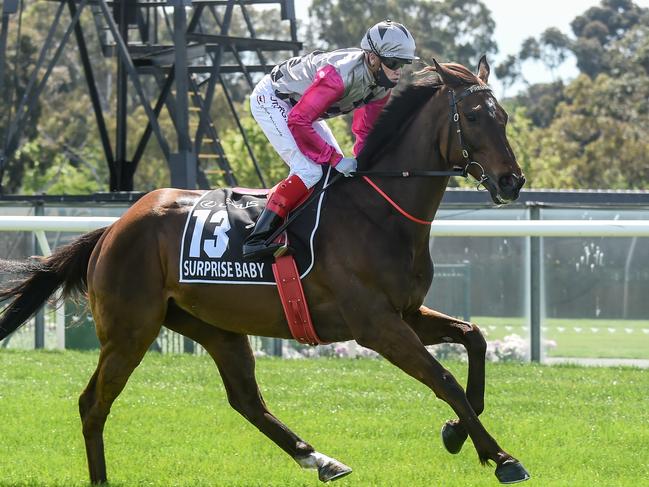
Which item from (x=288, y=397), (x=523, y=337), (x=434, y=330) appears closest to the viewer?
(x=434, y=330)

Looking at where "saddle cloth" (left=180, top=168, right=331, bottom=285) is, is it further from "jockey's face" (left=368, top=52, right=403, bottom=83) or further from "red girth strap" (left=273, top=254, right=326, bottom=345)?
"jockey's face" (left=368, top=52, right=403, bottom=83)

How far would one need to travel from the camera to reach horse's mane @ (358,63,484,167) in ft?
17.7

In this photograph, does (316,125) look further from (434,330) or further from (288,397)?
(288,397)

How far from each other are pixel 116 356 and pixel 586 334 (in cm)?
520

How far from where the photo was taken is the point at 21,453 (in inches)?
238

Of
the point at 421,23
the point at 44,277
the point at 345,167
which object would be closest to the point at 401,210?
the point at 345,167

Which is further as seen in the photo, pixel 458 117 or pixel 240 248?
pixel 240 248

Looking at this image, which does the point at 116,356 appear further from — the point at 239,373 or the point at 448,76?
the point at 448,76

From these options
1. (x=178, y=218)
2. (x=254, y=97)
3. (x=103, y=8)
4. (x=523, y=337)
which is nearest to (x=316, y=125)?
(x=254, y=97)

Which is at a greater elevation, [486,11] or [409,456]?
[486,11]

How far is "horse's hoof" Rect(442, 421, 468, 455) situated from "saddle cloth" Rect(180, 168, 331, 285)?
3.00 ft

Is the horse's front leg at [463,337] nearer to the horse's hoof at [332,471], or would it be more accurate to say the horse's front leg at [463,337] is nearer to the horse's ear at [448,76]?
the horse's hoof at [332,471]

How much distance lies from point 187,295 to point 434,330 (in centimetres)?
115

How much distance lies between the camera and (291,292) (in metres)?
5.31
